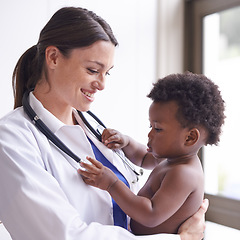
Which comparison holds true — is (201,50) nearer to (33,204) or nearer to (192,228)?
(192,228)

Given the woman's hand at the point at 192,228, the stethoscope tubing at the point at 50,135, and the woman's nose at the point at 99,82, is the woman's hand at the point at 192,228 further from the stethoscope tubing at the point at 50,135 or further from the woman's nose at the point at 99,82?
the woman's nose at the point at 99,82

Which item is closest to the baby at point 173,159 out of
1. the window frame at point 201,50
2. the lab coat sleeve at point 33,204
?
the lab coat sleeve at point 33,204

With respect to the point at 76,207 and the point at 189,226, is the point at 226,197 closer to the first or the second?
the point at 189,226

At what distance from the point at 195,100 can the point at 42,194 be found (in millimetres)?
531

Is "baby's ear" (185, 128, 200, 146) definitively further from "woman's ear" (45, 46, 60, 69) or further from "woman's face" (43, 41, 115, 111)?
"woman's ear" (45, 46, 60, 69)

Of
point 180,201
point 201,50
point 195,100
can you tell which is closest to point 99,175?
point 180,201

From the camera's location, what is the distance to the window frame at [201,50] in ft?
7.02

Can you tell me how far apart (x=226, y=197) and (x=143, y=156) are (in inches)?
40.7

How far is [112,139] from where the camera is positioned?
4.18 ft

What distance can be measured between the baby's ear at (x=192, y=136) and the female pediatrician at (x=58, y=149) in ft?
0.74

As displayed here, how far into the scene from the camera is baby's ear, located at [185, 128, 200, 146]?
3.57ft

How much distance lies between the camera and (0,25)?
5.26 ft

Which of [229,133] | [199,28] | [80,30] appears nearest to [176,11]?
[199,28]

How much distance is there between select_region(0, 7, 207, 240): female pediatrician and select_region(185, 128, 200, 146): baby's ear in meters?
0.23
